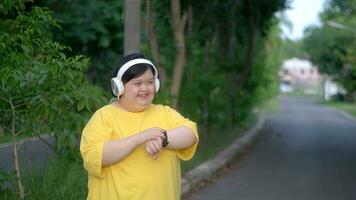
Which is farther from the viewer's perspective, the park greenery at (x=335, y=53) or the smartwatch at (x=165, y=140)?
the park greenery at (x=335, y=53)

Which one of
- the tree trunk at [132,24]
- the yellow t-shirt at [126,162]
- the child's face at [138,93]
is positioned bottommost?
the yellow t-shirt at [126,162]

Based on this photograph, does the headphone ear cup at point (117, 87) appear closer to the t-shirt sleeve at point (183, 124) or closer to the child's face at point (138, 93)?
the child's face at point (138, 93)

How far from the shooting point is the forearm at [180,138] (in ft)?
10.3

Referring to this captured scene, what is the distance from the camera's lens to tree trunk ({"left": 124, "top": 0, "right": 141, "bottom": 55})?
27.6ft

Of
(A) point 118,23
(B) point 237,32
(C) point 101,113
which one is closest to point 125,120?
(C) point 101,113

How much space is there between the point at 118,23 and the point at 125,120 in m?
16.8

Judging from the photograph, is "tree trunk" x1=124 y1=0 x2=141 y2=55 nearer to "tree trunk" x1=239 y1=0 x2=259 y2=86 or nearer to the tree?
the tree

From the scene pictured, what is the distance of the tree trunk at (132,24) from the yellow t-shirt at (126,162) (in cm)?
527

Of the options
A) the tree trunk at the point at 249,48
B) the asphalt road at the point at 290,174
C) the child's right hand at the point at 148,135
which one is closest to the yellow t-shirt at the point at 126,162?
the child's right hand at the point at 148,135

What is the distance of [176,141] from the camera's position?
3.16 metres

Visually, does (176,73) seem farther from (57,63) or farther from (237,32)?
(237,32)

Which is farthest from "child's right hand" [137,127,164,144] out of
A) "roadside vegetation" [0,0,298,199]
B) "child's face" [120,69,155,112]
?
"roadside vegetation" [0,0,298,199]

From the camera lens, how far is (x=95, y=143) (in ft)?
10.3

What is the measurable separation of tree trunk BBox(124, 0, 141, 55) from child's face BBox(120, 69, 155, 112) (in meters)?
5.28
